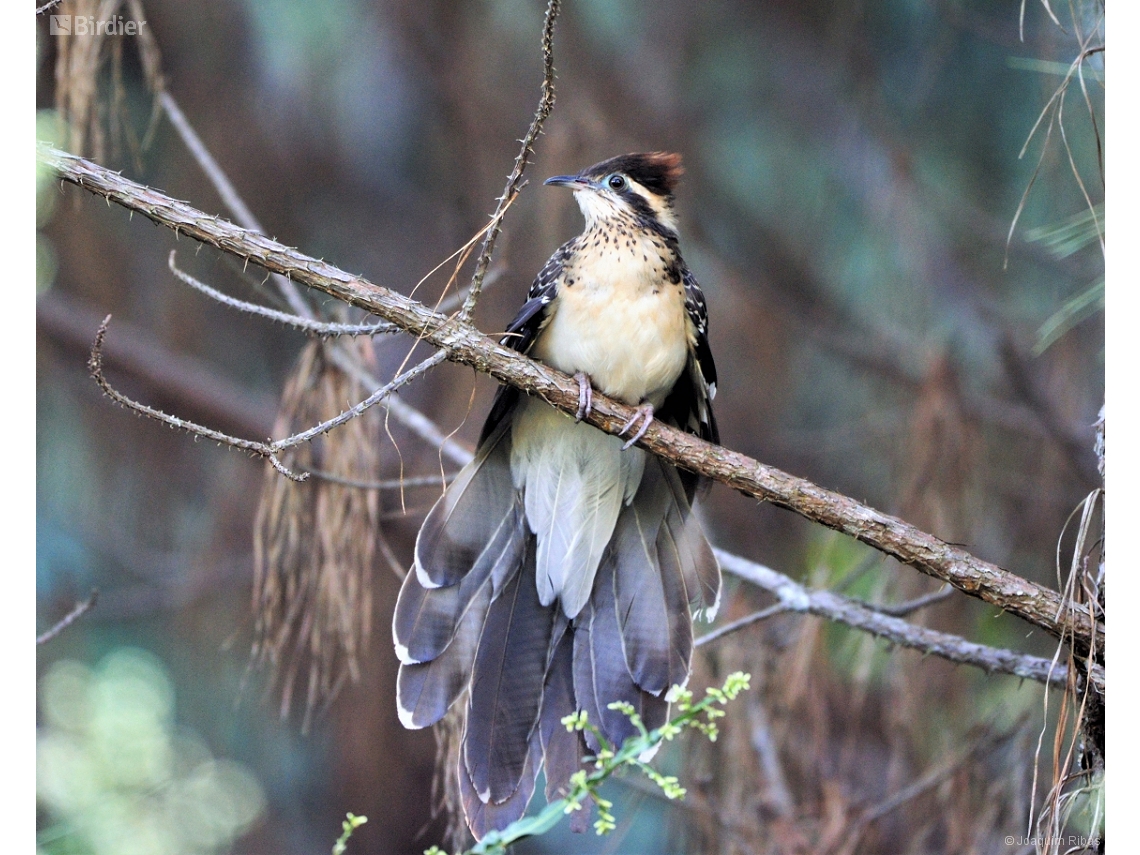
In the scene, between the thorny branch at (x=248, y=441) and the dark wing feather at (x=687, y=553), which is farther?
the dark wing feather at (x=687, y=553)

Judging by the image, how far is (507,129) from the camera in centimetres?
162

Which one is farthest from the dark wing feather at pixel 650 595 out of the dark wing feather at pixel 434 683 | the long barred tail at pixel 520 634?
the dark wing feather at pixel 434 683

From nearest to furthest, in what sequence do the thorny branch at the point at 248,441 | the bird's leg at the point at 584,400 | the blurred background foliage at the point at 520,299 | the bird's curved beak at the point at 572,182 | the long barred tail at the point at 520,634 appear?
the thorny branch at the point at 248,441 → the bird's leg at the point at 584,400 → the long barred tail at the point at 520,634 → the bird's curved beak at the point at 572,182 → the blurred background foliage at the point at 520,299

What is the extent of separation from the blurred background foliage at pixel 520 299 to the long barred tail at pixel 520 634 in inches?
9.6

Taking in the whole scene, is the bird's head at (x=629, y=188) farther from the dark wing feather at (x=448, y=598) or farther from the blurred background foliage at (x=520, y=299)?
the dark wing feather at (x=448, y=598)

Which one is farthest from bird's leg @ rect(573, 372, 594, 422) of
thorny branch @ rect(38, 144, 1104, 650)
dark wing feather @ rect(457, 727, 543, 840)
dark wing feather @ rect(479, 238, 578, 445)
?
dark wing feather @ rect(457, 727, 543, 840)

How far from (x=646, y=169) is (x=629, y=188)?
4 centimetres

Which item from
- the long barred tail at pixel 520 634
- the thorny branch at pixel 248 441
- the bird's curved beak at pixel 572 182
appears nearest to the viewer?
the thorny branch at pixel 248 441

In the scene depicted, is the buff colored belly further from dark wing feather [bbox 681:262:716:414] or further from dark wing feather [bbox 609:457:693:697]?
dark wing feather [bbox 609:457:693:697]

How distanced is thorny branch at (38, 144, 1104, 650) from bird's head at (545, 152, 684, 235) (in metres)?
0.30

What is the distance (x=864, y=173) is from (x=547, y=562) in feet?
2.89

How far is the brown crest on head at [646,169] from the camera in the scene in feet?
4.44

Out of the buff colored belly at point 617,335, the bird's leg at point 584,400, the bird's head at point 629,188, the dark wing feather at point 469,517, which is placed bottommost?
the dark wing feather at point 469,517

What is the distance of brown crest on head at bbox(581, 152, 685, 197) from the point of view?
1.35 m
